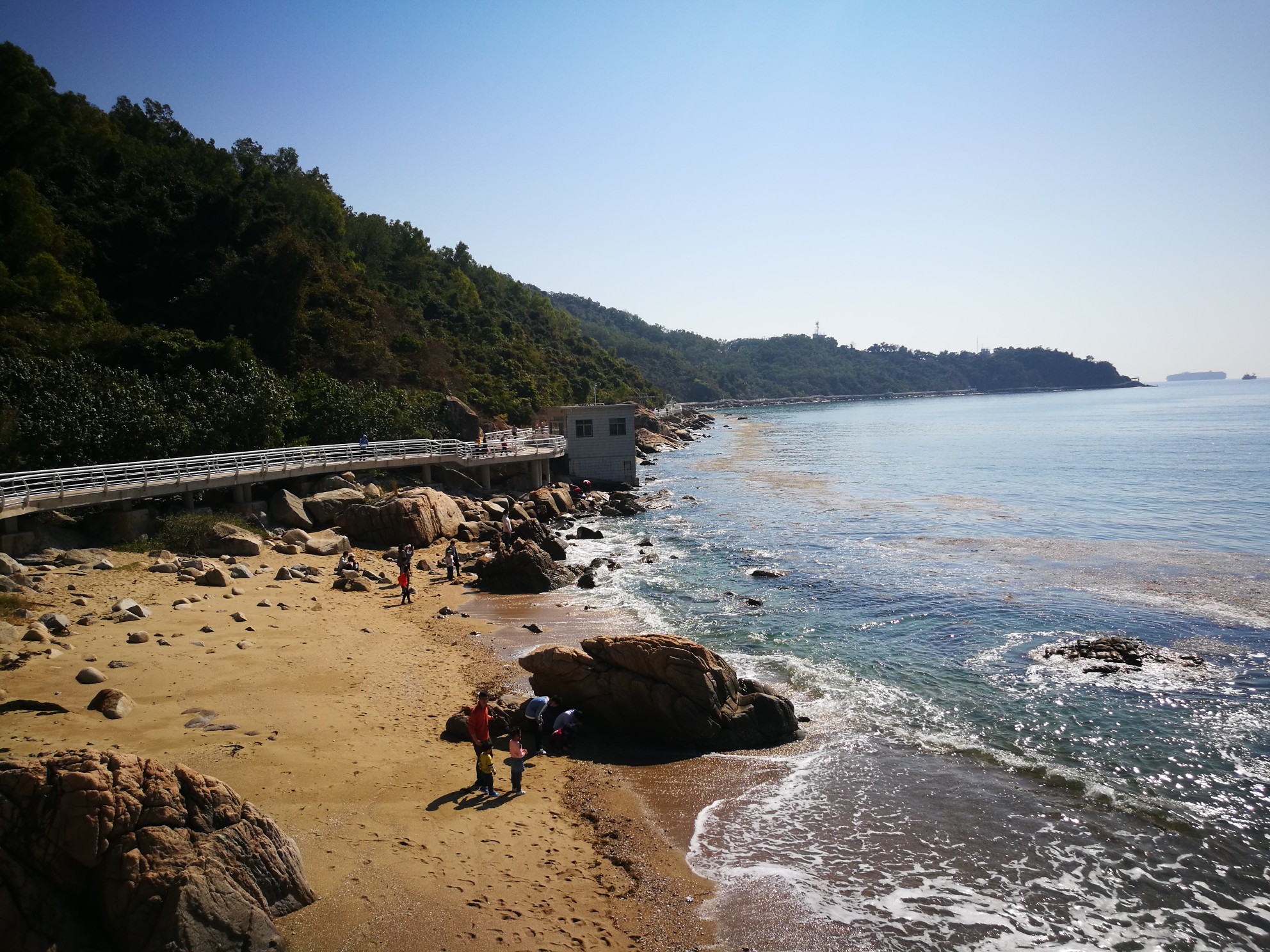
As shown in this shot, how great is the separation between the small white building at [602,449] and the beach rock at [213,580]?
105 feet

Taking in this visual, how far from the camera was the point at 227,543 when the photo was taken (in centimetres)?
2638

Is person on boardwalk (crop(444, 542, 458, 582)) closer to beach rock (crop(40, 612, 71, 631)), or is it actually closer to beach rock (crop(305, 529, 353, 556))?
beach rock (crop(305, 529, 353, 556))

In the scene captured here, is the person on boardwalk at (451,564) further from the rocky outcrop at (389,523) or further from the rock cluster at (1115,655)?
the rock cluster at (1115,655)

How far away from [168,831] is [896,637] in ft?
62.2

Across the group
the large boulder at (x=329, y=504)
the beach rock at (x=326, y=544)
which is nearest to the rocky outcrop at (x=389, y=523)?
the large boulder at (x=329, y=504)

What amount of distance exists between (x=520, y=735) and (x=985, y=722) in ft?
32.7

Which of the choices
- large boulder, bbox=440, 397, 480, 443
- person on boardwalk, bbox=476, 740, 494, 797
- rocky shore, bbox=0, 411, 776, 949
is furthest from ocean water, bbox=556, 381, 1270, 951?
large boulder, bbox=440, 397, 480, 443

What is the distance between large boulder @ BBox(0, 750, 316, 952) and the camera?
23.4ft

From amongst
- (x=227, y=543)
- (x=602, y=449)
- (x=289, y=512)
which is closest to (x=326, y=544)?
(x=289, y=512)

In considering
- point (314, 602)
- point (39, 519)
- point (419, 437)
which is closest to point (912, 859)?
point (314, 602)

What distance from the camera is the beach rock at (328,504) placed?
32750mm

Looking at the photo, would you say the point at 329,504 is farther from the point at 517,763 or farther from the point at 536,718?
the point at 517,763

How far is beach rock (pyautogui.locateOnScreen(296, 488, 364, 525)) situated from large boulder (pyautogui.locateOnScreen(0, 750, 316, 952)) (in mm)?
26009

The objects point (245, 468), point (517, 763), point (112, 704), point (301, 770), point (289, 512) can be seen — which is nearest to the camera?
point (301, 770)
